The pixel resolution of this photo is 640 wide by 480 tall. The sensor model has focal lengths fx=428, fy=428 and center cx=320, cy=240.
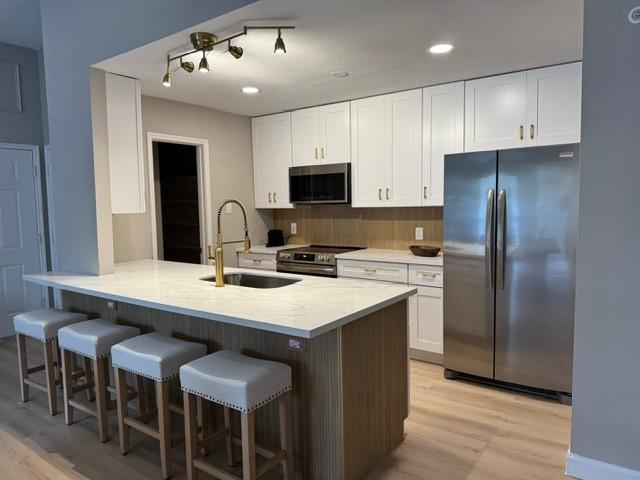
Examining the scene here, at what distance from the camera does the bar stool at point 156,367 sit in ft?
7.03

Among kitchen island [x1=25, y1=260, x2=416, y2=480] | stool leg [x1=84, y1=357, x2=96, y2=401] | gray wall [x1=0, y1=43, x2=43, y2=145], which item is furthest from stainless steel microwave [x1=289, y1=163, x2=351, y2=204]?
gray wall [x1=0, y1=43, x2=43, y2=145]

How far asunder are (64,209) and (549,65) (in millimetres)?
3824

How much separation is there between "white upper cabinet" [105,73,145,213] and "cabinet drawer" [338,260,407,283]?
1819mm

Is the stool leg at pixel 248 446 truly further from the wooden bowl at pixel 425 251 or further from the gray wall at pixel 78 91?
the wooden bowl at pixel 425 251

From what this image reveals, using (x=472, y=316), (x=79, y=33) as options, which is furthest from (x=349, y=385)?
(x=79, y=33)

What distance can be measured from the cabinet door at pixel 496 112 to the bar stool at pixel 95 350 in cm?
295

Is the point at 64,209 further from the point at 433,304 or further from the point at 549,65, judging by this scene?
the point at 549,65

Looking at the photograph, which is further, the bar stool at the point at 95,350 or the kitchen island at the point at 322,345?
the bar stool at the point at 95,350

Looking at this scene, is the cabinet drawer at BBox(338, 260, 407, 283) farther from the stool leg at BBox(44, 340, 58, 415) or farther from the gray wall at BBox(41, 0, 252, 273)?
the stool leg at BBox(44, 340, 58, 415)

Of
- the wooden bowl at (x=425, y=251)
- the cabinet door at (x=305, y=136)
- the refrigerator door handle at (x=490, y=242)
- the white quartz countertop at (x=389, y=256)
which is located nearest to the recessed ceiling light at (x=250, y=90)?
the cabinet door at (x=305, y=136)

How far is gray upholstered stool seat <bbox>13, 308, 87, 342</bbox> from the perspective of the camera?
2.81 m

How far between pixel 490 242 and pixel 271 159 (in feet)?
8.72

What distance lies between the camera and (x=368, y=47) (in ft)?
8.93

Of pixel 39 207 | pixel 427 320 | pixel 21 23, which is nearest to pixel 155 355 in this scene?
pixel 427 320
